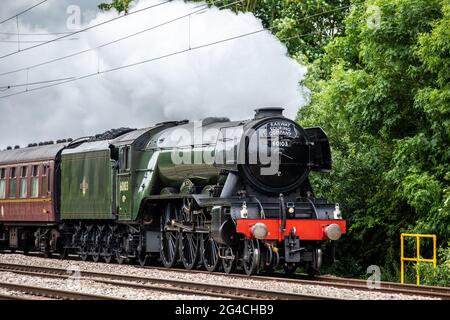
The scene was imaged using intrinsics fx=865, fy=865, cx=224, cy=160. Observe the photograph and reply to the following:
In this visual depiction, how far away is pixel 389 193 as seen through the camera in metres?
20.6

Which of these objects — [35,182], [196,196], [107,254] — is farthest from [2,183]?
[196,196]

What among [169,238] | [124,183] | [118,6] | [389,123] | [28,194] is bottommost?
[169,238]

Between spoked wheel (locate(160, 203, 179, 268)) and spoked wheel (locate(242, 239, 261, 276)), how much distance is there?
2.80m

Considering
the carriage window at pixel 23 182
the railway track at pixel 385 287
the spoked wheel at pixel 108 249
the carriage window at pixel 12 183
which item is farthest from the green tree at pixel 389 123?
the carriage window at pixel 12 183

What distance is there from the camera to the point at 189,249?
1922 centimetres

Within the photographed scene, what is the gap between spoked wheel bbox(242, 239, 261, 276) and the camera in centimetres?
1658

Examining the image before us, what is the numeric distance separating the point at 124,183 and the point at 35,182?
586 cm

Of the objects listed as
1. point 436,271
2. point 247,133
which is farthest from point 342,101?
point 436,271

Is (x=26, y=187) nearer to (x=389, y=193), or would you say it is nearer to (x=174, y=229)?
(x=174, y=229)

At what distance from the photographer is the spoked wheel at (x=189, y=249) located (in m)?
18.8

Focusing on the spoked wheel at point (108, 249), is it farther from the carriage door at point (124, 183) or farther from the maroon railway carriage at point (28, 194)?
the maroon railway carriage at point (28, 194)

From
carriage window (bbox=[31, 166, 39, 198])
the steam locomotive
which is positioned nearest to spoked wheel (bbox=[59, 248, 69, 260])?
the steam locomotive

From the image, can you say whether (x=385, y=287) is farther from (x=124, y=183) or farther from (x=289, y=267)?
(x=124, y=183)
